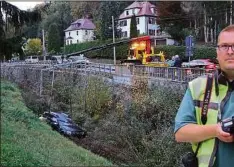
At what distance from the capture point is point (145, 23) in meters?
13.1

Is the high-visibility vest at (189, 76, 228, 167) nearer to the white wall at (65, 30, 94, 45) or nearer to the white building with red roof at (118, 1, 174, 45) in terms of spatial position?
the white building with red roof at (118, 1, 174, 45)

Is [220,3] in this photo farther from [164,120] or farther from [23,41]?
[23,41]

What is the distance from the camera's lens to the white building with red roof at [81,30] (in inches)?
564

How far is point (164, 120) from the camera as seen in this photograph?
460 inches

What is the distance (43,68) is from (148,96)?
633 centimetres

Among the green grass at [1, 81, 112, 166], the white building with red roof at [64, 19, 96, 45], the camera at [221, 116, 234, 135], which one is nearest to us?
the camera at [221, 116, 234, 135]

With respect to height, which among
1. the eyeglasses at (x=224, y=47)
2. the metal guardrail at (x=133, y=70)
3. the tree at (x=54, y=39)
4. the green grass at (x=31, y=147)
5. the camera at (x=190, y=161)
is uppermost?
the tree at (x=54, y=39)

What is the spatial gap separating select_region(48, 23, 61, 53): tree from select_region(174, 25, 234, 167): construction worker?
40.4 feet

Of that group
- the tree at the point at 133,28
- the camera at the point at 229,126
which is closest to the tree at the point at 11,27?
the tree at the point at 133,28

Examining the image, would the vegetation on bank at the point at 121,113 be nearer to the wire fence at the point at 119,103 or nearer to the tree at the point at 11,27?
the wire fence at the point at 119,103

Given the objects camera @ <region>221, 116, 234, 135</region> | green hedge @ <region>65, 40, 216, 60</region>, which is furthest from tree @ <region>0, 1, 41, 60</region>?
camera @ <region>221, 116, 234, 135</region>

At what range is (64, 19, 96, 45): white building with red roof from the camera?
14336 mm

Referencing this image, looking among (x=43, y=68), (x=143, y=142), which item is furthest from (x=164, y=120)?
(x=43, y=68)

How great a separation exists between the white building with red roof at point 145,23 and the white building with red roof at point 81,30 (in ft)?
3.61
